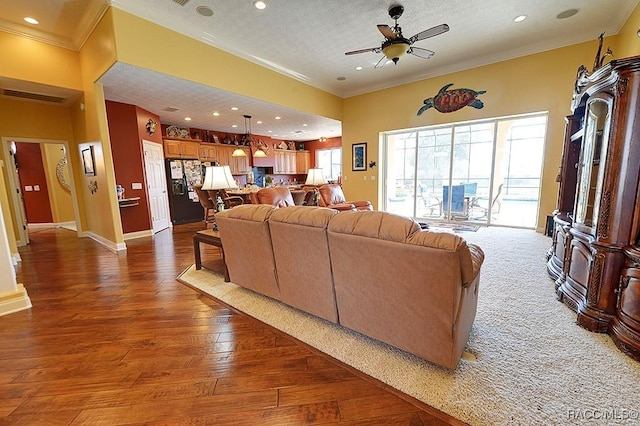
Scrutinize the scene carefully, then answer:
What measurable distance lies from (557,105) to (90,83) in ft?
26.1

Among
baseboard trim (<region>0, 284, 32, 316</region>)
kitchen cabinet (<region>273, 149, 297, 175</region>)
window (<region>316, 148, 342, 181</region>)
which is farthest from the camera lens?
window (<region>316, 148, 342, 181</region>)

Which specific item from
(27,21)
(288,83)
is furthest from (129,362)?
(288,83)

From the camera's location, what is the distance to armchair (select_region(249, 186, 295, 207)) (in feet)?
14.5

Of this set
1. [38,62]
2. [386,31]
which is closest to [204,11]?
[386,31]

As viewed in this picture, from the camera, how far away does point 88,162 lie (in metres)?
4.83

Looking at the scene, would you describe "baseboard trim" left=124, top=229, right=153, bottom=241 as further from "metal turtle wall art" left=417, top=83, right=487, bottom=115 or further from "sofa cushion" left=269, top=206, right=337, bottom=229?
"metal turtle wall art" left=417, top=83, right=487, bottom=115

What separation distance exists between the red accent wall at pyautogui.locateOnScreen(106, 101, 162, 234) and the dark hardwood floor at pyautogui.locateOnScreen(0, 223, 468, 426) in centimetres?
297

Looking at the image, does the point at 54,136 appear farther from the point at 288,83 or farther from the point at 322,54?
the point at 322,54

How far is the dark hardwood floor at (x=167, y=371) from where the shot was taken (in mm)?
1322

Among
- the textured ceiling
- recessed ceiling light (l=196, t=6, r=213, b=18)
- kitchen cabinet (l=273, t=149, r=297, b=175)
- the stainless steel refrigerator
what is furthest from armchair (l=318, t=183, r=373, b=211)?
kitchen cabinet (l=273, t=149, r=297, b=175)

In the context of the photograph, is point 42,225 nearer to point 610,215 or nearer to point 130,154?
point 130,154

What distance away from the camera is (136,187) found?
5.52 meters

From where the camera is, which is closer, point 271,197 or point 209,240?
point 209,240

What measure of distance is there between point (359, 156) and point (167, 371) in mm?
6470
